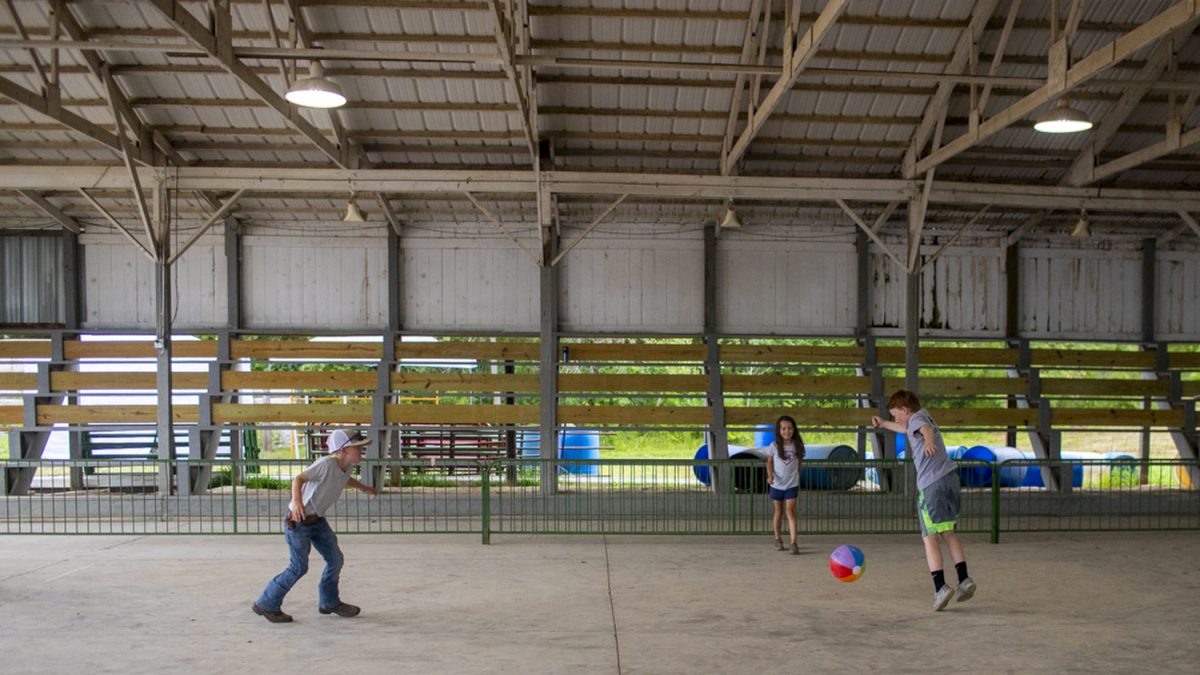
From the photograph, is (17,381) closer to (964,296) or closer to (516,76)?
(516,76)

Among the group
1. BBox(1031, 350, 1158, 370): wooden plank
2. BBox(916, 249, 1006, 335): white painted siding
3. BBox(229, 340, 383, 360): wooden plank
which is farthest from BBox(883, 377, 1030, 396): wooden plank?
BBox(229, 340, 383, 360): wooden plank

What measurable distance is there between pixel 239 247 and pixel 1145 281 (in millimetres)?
17401

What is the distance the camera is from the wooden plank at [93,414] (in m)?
16.6

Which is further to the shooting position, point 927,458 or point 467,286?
point 467,286

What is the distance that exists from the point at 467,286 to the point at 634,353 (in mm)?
3384

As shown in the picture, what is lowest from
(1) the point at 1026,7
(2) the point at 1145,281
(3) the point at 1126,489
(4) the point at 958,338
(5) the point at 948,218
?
Answer: (3) the point at 1126,489

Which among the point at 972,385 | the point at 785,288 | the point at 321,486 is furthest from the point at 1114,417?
the point at 321,486

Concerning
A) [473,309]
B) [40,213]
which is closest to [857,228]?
[473,309]

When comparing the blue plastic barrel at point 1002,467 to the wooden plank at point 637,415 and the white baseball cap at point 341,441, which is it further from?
the white baseball cap at point 341,441

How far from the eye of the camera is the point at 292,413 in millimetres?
16672

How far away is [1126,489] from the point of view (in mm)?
16609

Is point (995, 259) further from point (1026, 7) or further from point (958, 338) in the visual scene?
point (1026, 7)

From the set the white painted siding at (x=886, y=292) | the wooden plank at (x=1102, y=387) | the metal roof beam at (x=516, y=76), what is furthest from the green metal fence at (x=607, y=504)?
the metal roof beam at (x=516, y=76)

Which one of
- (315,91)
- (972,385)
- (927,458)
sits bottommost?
(927,458)
